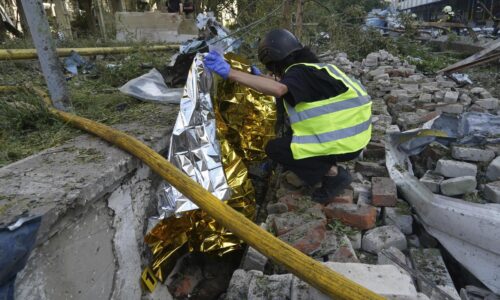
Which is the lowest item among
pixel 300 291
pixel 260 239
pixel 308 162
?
pixel 300 291

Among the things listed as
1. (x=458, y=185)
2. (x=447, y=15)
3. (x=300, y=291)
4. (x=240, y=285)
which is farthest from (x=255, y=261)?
(x=447, y=15)

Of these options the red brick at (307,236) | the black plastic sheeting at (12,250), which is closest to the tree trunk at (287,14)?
the red brick at (307,236)

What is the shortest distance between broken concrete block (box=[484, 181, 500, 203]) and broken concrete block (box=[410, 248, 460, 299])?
2.01 feet

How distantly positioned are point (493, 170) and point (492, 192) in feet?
1.10

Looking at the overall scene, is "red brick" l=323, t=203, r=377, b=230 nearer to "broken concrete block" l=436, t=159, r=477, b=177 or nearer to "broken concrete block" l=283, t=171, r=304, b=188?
"broken concrete block" l=283, t=171, r=304, b=188

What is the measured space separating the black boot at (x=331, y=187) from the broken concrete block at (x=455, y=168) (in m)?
0.67

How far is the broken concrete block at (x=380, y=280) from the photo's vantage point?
1.30 metres

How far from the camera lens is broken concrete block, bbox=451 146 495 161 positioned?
259cm

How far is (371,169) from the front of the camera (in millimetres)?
2697

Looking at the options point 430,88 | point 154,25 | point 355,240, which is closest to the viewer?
point 355,240

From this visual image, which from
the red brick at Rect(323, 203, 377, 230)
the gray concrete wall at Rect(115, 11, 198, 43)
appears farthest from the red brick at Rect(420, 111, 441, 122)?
the gray concrete wall at Rect(115, 11, 198, 43)

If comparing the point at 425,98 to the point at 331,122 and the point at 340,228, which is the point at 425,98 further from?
the point at 340,228

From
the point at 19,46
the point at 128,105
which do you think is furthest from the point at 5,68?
the point at 128,105

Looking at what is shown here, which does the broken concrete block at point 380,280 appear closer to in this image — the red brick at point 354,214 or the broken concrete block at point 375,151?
the red brick at point 354,214
